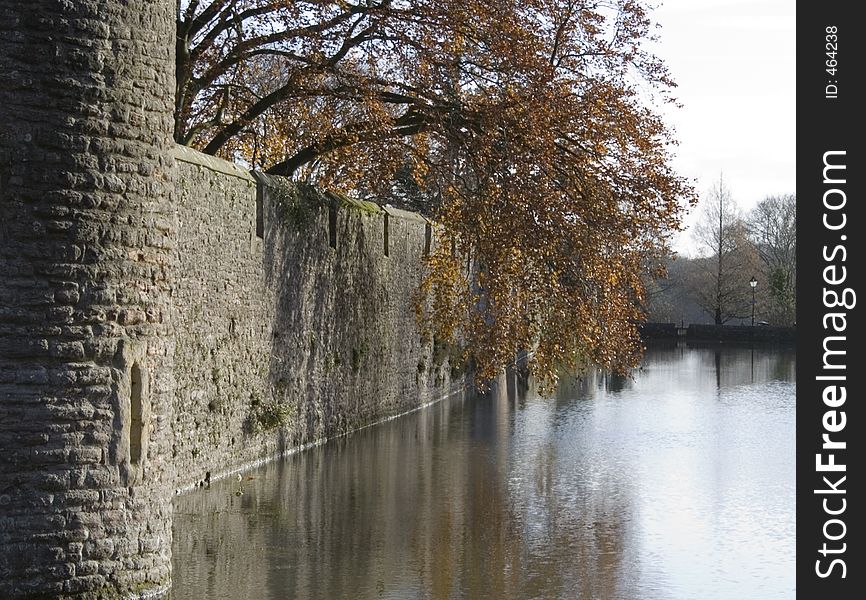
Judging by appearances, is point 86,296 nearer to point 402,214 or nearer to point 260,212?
point 260,212

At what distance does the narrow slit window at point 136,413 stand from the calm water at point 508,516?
1105 mm

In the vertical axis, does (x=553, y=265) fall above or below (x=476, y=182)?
below

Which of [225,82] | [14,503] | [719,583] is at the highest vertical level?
[225,82]

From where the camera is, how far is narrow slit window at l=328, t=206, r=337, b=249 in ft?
62.2

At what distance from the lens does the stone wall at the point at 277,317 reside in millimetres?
13672

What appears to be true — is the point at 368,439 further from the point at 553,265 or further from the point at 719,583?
the point at 719,583

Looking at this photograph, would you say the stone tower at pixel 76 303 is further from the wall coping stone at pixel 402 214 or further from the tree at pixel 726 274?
the tree at pixel 726 274

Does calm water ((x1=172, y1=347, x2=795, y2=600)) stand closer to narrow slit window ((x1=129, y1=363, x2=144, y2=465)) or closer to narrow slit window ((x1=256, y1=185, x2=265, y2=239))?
narrow slit window ((x1=129, y1=363, x2=144, y2=465))

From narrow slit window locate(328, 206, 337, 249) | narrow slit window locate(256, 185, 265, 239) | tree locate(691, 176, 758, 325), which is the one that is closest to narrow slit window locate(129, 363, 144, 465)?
narrow slit window locate(256, 185, 265, 239)

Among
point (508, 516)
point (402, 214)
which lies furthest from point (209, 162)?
point (402, 214)

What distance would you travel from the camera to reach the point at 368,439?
62.8 feet

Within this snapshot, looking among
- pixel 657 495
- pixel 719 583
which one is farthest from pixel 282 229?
pixel 719 583

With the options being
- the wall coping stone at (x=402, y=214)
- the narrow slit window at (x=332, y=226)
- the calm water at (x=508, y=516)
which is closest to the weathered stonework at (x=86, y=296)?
the calm water at (x=508, y=516)

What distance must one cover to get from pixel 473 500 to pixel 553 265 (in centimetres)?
551
